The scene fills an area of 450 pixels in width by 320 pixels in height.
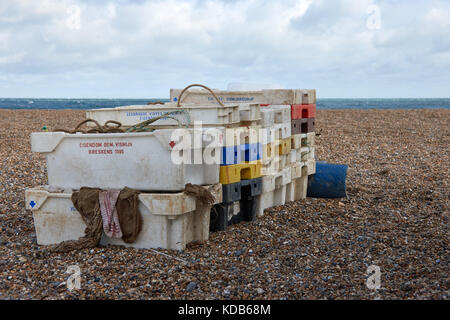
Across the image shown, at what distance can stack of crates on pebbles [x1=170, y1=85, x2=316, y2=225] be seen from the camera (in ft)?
19.7

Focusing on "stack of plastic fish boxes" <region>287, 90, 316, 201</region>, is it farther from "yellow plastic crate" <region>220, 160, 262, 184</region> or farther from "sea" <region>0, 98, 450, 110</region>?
"sea" <region>0, 98, 450, 110</region>

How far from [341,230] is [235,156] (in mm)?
1480

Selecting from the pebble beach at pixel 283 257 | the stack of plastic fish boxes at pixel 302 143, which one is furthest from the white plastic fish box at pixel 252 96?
the pebble beach at pixel 283 257

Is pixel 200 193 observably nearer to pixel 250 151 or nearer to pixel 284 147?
pixel 250 151

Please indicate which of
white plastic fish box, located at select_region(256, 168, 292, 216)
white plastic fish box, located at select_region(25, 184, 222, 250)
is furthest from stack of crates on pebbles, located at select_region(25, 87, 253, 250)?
white plastic fish box, located at select_region(256, 168, 292, 216)

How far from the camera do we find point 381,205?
7160 mm

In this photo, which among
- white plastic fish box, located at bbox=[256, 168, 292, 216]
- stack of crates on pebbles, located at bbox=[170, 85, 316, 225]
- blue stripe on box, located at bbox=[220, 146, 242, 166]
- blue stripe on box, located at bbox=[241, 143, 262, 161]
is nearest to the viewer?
blue stripe on box, located at bbox=[220, 146, 242, 166]

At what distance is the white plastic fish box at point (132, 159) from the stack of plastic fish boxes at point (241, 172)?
8.4 inches

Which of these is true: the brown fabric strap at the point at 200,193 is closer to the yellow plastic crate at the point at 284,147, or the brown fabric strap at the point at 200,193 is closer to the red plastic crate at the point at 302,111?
the yellow plastic crate at the point at 284,147

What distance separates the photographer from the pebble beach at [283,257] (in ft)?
13.6

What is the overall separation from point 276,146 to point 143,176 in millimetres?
2081

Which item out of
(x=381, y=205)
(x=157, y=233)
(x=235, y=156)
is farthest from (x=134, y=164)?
(x=381, y=205)

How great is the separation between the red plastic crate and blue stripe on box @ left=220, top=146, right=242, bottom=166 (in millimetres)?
1805
